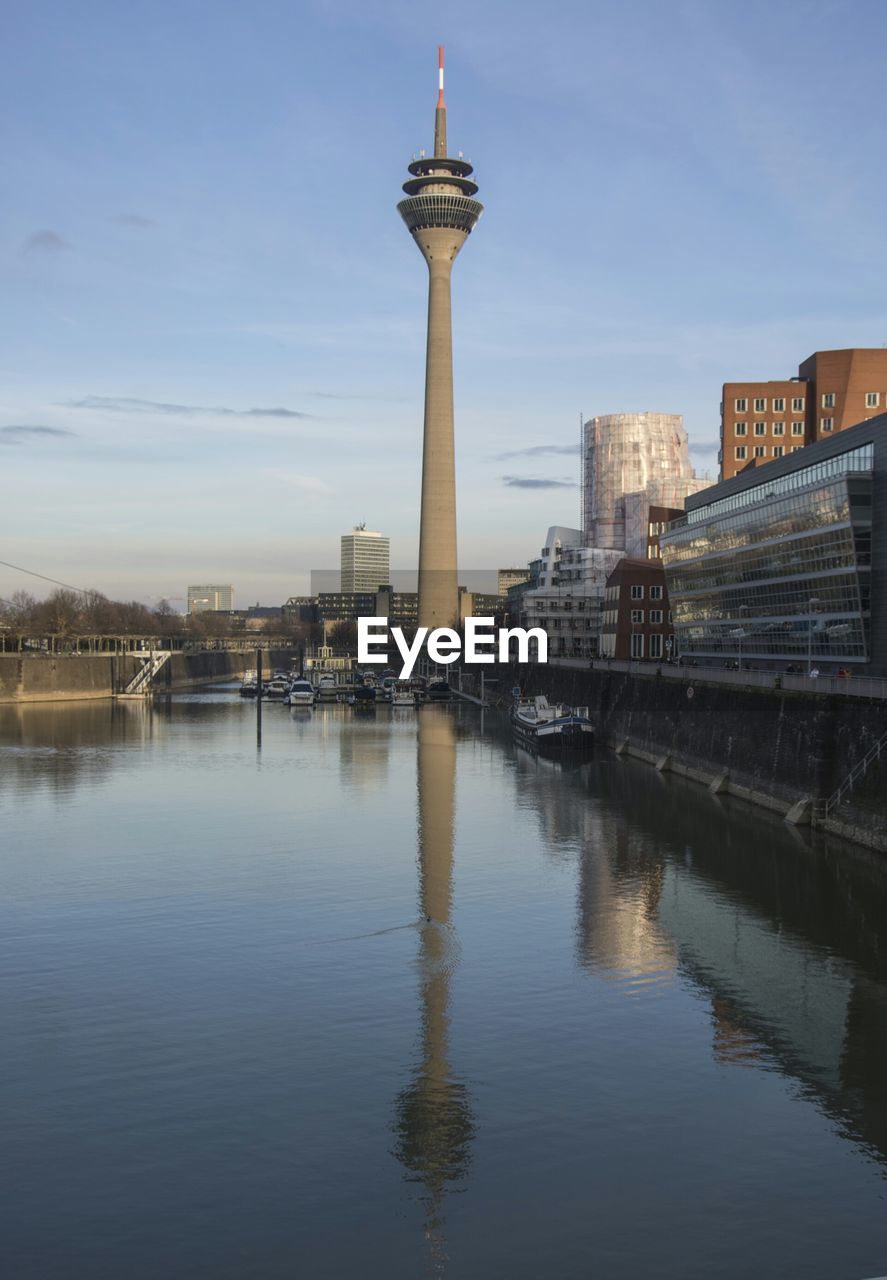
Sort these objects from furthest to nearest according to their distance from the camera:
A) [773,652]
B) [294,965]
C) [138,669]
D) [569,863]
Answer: [138,669] < [773,652] < [569,863] < [294,965]

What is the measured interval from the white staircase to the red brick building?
8659 centimetres

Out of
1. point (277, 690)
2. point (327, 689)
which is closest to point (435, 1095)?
point (277, 690)

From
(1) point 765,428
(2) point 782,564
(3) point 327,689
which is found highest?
(1) point 765,428

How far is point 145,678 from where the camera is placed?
7402 inches

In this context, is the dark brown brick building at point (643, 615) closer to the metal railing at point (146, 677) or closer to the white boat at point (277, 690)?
the white boat at point (277, 690)

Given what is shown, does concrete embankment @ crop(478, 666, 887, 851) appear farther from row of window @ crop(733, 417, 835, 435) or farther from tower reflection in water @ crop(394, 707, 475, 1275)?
row of window @ crop(733, 417, 835, 435)

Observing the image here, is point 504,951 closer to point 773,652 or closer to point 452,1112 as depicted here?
point 452,1112

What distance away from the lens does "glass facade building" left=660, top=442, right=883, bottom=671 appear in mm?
72812

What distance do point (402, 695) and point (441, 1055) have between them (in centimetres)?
14037

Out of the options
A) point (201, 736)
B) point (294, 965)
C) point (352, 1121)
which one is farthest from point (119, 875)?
point (201, 736)

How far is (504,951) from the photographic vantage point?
37594mm

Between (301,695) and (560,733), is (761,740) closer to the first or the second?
(560,733)

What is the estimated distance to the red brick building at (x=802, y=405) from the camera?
144m

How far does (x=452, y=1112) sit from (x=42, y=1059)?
9.32m
